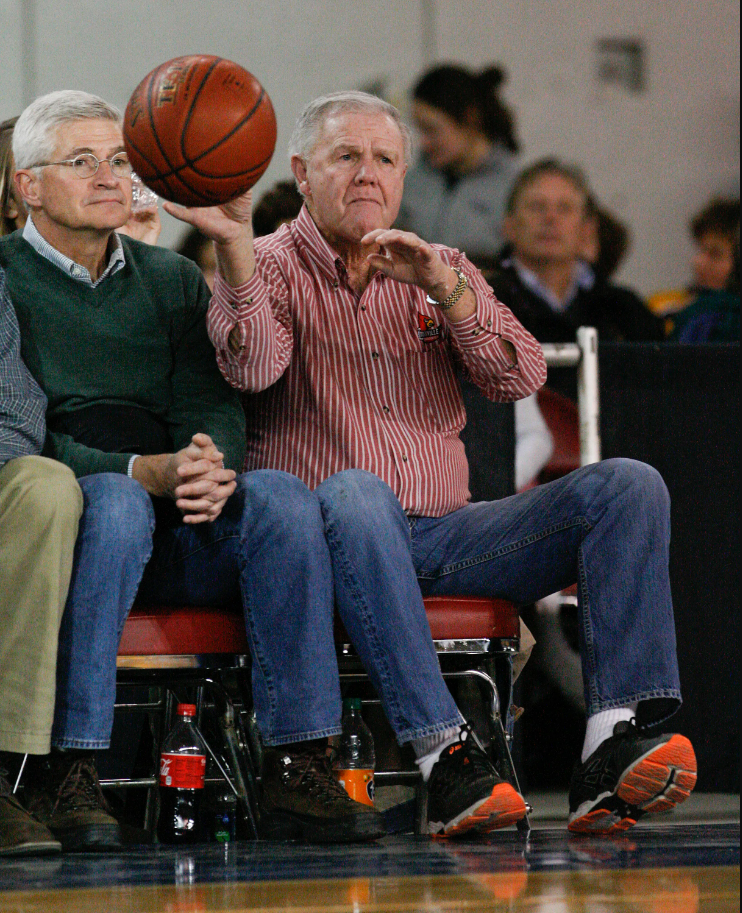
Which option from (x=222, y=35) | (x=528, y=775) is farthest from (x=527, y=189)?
(x=528, y=775)

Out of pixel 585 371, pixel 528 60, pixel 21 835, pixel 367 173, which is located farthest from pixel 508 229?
pixel 21 835

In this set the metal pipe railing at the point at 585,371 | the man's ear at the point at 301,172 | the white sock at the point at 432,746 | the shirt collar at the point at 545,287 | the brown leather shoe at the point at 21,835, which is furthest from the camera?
the shirt collar at the point at 545,287

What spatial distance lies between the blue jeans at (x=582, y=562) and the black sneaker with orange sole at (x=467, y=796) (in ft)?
0.40

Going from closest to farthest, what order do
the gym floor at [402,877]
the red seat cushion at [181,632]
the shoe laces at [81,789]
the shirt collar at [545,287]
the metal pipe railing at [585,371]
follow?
the gym floor at [402,877] → the shoe laces at [81,789] → the red seat cushion at [181,632] → the metal pipe railing at [585,371] → the shirt collar at [545,287]

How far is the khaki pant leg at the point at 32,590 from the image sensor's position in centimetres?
174

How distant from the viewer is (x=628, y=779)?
180 centimetres

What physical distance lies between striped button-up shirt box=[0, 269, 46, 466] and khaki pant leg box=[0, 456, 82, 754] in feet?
0.45

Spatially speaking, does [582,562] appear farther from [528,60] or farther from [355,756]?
[528,60]

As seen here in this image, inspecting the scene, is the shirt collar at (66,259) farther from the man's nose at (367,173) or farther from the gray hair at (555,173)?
the gray hair at (555,173)

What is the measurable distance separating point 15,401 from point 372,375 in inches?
24.8

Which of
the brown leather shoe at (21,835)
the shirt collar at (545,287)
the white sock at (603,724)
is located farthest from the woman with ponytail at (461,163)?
the brown leather shoe at (21,835)

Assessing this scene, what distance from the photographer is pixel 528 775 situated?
318cm

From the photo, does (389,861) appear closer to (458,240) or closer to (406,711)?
(406,711)

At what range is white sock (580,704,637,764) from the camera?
189 centimetres
